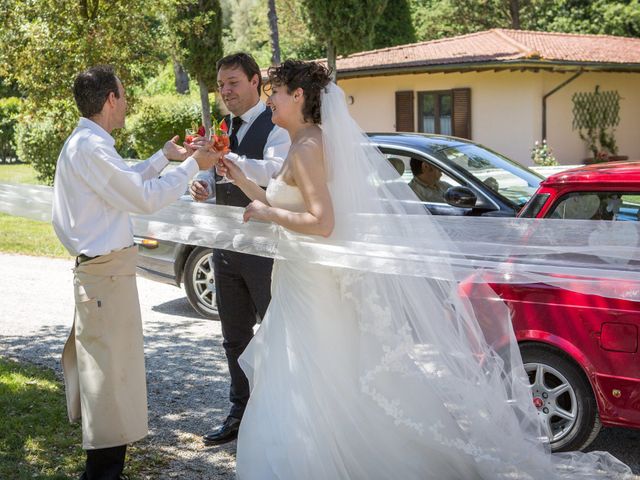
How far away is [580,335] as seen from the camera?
4.84 metres

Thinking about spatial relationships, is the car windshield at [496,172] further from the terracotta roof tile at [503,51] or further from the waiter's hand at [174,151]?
the terracotta roof tile at [503,51]

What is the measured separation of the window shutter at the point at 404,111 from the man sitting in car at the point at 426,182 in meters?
17.1

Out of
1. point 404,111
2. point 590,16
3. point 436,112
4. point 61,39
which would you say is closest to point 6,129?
point 404,111

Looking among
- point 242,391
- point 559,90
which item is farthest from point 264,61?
point 242,391

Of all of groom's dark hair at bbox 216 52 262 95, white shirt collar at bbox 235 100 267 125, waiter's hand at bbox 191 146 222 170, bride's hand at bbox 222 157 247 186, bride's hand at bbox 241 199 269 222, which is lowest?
bride's hand at bbox 241 199 269 222

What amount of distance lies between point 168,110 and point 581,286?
1024 inches

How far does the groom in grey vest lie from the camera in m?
5.25

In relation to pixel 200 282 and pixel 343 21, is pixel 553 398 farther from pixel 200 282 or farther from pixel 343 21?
pixel 343 21

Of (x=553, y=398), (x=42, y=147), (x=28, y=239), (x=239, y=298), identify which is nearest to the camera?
(x=553, y=398)

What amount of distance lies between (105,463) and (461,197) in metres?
4.14

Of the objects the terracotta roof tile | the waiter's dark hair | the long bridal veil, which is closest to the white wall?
the terracotta roof tile

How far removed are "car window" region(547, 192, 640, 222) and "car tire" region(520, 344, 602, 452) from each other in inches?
32.6

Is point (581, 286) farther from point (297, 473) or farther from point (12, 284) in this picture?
point (12, 284)

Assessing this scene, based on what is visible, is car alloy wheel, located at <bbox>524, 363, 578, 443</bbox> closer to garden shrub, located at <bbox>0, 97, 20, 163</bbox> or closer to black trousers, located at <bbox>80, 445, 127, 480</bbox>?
black trousers, located at <bbox>80, 445, 127, 480</bbox>
